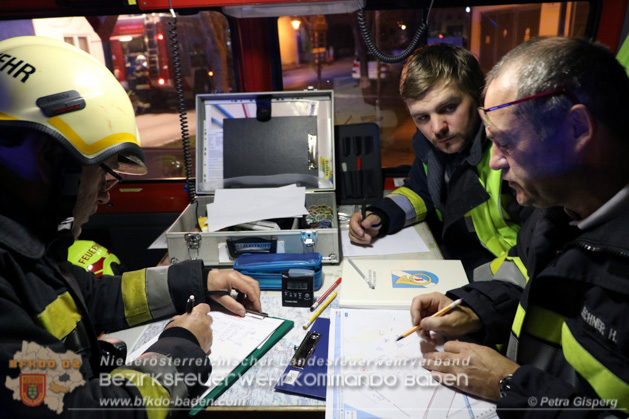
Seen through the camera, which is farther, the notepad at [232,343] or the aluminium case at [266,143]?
the aluminium case at [266,143]

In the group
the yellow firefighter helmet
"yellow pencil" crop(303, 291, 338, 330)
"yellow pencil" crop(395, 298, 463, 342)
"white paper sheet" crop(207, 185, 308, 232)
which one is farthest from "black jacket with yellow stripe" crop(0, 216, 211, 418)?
"white paper sheet" crop(207, 185, 308, 232)

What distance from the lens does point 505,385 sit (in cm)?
98

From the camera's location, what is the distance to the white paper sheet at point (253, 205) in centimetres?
184

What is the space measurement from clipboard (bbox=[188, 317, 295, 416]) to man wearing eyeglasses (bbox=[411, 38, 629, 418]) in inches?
17.8

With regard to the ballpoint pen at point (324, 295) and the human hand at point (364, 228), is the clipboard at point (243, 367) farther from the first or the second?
the human hand at point (364, 228)

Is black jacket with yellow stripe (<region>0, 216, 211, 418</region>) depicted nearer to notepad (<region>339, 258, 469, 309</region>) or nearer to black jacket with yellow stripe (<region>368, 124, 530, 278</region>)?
notepad (<region>339, 258, 469, 309</region>)

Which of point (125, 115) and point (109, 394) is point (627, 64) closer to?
point (125, 115)

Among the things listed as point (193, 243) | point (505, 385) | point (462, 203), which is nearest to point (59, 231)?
point (193, 243)

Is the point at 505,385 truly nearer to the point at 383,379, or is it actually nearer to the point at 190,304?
the point at 383,379

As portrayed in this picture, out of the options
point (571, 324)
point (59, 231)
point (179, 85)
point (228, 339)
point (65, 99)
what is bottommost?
point (228, 339)

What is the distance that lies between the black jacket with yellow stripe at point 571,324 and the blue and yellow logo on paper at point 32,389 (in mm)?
979

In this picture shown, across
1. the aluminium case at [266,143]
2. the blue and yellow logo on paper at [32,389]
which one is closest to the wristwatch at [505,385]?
the blue and yellow logo on paper at [32,389]

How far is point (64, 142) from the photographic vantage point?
0.98m

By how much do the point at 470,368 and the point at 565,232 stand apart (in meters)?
0.46
